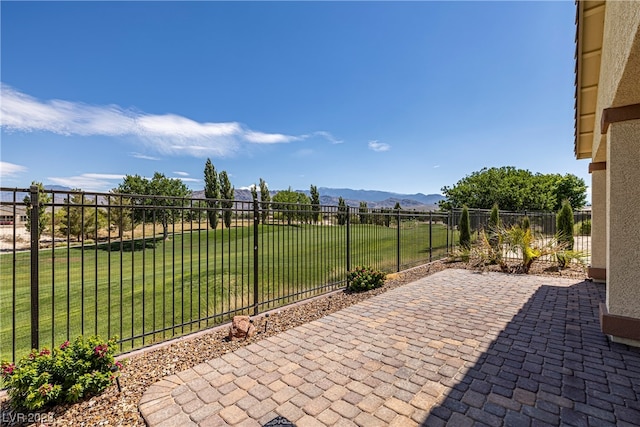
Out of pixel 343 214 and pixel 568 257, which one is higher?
pixel 343 214

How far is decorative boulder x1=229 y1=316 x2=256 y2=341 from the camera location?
13.1ft

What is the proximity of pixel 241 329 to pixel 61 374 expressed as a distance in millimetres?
1964

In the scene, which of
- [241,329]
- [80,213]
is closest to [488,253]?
[241,329]

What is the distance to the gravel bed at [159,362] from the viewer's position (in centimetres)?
235

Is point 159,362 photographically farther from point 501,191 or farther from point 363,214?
point 501,191

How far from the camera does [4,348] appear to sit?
14.6 feet

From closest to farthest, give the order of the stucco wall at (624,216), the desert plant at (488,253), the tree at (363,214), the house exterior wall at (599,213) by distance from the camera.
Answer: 1. the stucco wall at (624,216)
2. the house exterior wall at (599,213)
3. the tree at (363,214)
4. the desert plant at (488,253)

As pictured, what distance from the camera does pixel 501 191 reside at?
26.7 metres

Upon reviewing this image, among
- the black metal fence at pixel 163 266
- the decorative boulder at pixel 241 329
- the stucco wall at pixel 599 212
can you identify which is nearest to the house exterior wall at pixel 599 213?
the stucco wall at pixel 599 212

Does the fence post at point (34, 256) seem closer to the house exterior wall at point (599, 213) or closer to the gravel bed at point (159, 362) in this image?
the gravel bed at point (159, 362)

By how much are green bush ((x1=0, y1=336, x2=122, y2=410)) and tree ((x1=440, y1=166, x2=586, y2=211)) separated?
1080 inches

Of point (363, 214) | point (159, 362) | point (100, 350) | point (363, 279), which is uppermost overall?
point (363, 214)

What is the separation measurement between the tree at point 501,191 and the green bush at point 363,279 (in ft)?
72.4

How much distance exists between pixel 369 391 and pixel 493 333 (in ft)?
8.26
